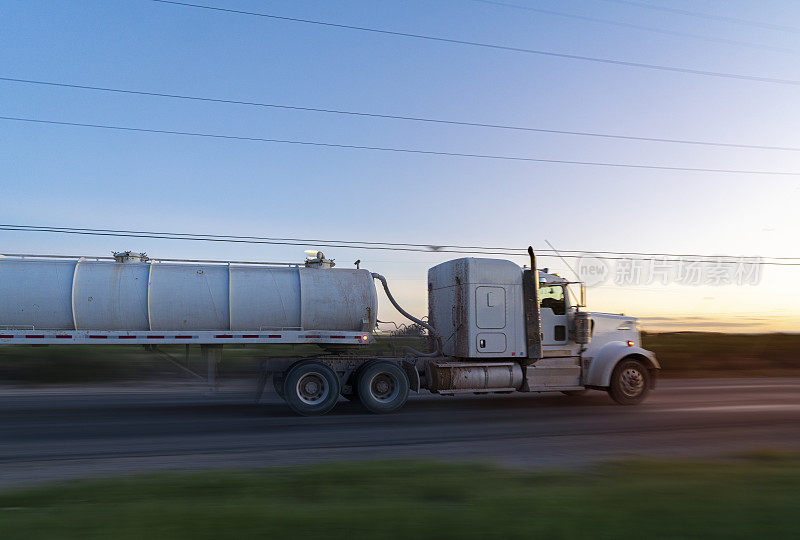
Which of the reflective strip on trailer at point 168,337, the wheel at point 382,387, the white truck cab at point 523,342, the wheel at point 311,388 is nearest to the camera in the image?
the reflective strip on trailer at point 168,337

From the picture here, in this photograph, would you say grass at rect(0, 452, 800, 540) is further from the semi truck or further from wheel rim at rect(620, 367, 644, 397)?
wheel rim at rect(620, 367, 644, 397)

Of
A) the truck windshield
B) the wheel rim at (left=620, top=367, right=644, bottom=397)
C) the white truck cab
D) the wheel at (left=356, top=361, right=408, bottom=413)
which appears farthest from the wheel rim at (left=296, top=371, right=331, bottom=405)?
the wheel rim at (left=620, top=367, right=644, bottom=397)

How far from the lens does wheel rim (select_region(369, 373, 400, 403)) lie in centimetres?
1284

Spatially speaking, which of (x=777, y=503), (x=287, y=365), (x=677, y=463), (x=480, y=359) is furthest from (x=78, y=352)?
(x=777, y=503)

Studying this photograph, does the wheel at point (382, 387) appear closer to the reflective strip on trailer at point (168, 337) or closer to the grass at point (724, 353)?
the reflective strip on trailer at point (168, 337)

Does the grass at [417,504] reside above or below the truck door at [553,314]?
below

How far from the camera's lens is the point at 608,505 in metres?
5.33

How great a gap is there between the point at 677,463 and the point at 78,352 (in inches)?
763

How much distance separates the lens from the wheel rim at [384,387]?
12844 mm

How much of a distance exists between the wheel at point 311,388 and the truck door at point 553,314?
4858 millimetres

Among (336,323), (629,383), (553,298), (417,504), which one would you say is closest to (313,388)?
(336,323)

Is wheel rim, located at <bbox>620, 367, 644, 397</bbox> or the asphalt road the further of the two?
wheel rim, located at <bbox>620, 367, 644, 397</bbox>

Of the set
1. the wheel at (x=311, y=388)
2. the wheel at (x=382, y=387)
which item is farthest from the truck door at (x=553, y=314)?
the wheel at (x=311, y=388)

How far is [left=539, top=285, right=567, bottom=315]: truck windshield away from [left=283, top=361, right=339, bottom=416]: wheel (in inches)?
196
